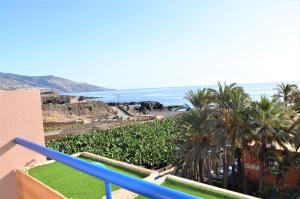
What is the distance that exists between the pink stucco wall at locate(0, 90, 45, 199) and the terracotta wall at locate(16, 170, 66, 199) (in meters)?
0.06

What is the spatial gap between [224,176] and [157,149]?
7.62 meters

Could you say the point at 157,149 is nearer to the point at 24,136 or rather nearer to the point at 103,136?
the point at 103,136

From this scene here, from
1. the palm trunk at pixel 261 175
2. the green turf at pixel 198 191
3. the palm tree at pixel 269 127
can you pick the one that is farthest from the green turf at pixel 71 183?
the palm trunk at pixel 261 175

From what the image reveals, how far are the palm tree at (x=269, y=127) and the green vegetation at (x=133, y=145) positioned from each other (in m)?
4.74

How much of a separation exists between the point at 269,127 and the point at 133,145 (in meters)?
12.2

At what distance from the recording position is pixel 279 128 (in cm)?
1552

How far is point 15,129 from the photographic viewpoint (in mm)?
2777

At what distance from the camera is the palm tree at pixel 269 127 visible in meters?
15.2

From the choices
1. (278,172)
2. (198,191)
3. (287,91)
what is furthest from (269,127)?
(287,91)

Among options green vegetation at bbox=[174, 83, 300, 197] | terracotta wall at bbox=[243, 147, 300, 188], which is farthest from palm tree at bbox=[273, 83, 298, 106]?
terracotta wall at bbox=[243, 147, 300, 188]

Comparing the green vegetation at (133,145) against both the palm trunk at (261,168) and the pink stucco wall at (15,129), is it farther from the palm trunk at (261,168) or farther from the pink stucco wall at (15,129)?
the pink stucco wall at (15,129)

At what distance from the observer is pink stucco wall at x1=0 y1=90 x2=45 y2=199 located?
107 inches

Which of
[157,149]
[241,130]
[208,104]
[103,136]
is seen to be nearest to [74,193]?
[241,130]

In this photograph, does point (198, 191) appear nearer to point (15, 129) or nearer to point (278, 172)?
point (15, 129)
